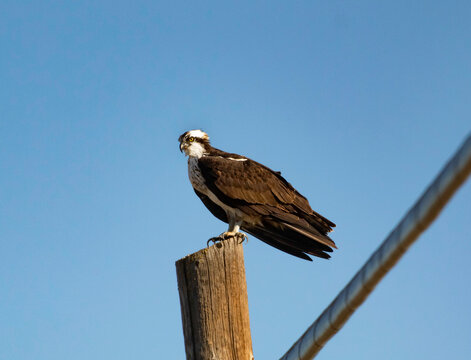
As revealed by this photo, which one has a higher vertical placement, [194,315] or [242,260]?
[242,260]

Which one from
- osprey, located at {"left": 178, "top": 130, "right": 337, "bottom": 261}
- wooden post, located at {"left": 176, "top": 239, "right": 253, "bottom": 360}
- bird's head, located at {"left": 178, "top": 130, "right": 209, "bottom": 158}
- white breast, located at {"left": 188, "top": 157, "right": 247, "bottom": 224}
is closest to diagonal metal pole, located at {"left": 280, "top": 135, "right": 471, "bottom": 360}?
wooden post, located at {"left": 176, "top": 239, "right": 253, "bottom": 360}

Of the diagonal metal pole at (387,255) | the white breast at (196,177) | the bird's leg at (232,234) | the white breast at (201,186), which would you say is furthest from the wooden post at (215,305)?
the white breast at (196,177)

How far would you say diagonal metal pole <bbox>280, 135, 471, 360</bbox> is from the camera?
6.57ft

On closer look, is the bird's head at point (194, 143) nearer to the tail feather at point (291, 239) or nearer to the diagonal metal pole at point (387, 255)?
the tail feather at point (291, 239)

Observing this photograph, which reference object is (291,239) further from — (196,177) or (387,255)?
(387,255)

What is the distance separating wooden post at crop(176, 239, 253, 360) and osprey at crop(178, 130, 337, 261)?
2.70 meters

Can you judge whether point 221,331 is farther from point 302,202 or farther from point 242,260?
point 302,202

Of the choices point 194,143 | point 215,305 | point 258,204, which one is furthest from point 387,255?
point 194,143

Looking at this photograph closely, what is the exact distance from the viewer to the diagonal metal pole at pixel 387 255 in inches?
78.8

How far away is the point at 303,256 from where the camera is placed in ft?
22.4

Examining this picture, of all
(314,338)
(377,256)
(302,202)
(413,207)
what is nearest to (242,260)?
(314,338)

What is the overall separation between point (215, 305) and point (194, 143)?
432cm

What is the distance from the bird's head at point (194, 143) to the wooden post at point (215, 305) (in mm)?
3884

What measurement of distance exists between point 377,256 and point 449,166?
0.55 meters
